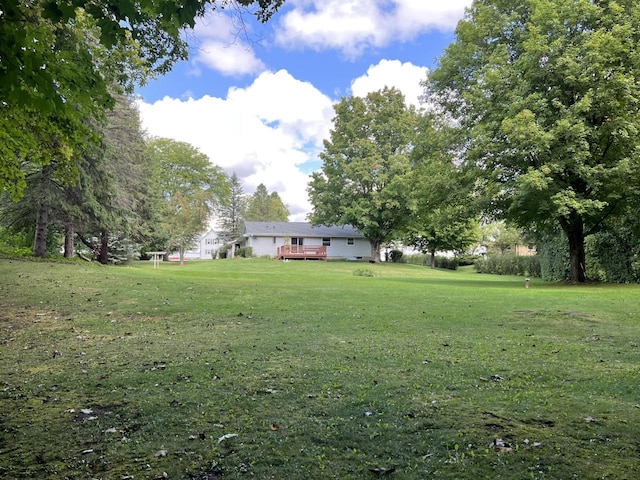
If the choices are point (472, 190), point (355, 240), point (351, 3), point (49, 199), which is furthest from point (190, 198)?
point (351, 3)

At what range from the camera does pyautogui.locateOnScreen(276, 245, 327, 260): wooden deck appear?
147 ft

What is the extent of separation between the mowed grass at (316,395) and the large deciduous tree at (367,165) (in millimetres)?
30038

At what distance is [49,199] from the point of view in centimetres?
1892

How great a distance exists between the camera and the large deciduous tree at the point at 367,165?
3912 centimetres

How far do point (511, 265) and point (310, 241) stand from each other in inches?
792

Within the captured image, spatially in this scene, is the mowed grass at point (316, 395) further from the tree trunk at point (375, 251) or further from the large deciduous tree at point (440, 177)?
the tree trunk at point (375, 251)

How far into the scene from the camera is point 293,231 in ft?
156

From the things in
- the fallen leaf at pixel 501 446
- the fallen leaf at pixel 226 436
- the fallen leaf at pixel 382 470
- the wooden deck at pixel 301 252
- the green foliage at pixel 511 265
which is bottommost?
the fallen leaf at pixel 226 436

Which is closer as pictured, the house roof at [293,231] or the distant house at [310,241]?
the distant house at [310,241]

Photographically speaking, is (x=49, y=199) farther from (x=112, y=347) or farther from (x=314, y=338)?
(x=314, y=338)

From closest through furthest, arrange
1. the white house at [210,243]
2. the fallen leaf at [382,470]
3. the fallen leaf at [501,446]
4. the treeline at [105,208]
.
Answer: the fallen leaf at [382,470] → the fallen leaf at [501,446] → the treeline at [105,208] → the white house at [210,243]

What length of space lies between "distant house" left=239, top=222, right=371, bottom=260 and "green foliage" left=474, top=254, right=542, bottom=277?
41.9ft

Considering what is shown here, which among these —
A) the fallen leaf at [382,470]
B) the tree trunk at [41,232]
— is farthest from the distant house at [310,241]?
the fallen leaf at [382,470]

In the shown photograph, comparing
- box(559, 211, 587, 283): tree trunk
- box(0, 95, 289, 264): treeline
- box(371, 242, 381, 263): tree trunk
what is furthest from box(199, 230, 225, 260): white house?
box(559, 211, 587, 283): tree trunk
